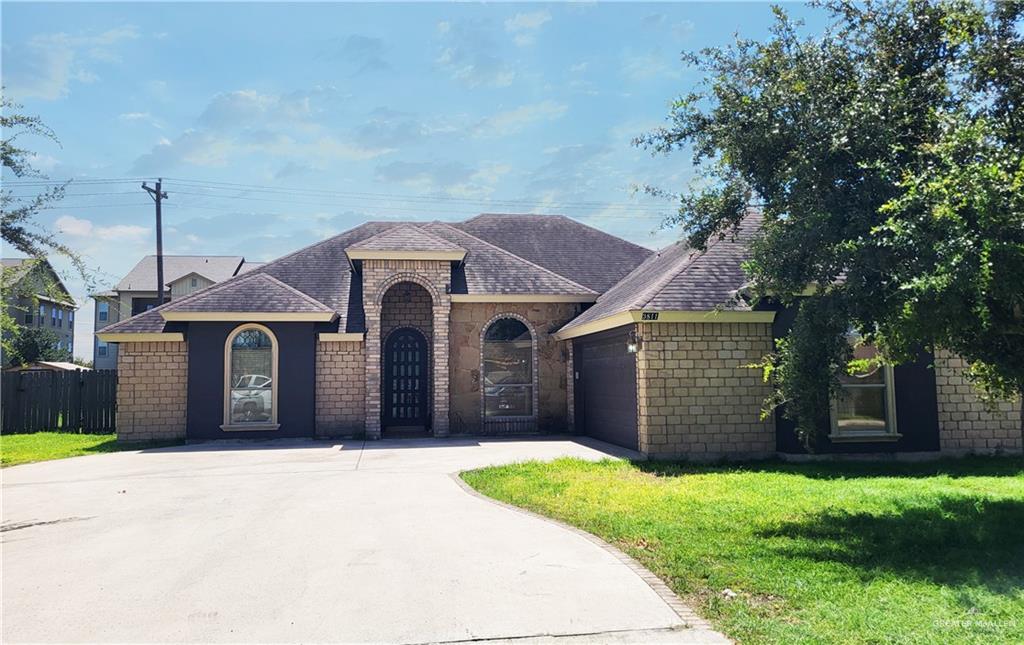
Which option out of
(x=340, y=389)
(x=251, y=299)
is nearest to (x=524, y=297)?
(x=340, y=389)

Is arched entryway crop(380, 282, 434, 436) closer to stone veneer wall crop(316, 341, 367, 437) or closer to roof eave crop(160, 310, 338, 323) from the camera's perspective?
stone veneer wall crop(316, 341, 367, 437)

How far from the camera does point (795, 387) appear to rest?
7078 mm

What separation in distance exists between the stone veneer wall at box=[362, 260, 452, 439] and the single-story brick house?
39 mm

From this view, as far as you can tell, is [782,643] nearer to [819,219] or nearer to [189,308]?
[819,219]

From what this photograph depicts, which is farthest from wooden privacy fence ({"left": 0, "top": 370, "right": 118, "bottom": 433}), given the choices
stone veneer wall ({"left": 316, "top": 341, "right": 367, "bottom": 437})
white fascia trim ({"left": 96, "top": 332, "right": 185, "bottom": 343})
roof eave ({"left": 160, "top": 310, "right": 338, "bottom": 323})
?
stone veneer wall ({"left": 316, "top": 341, "right": 367, "bottom": 437})

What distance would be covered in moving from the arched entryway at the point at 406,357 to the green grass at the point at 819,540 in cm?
875

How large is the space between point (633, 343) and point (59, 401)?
59.4 feet

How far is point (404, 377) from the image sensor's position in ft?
64.2

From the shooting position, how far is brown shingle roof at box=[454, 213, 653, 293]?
21.1 metres

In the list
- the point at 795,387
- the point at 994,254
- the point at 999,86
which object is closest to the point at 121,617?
the point at 795,387

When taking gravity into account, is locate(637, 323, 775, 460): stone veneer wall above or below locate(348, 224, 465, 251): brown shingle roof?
below

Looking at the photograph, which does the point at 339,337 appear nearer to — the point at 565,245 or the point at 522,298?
the point at 522,298

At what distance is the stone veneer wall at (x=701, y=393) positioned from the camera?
12.3 m

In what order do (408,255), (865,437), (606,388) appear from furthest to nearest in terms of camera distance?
(408,255) < (606,388) < (865,437)
